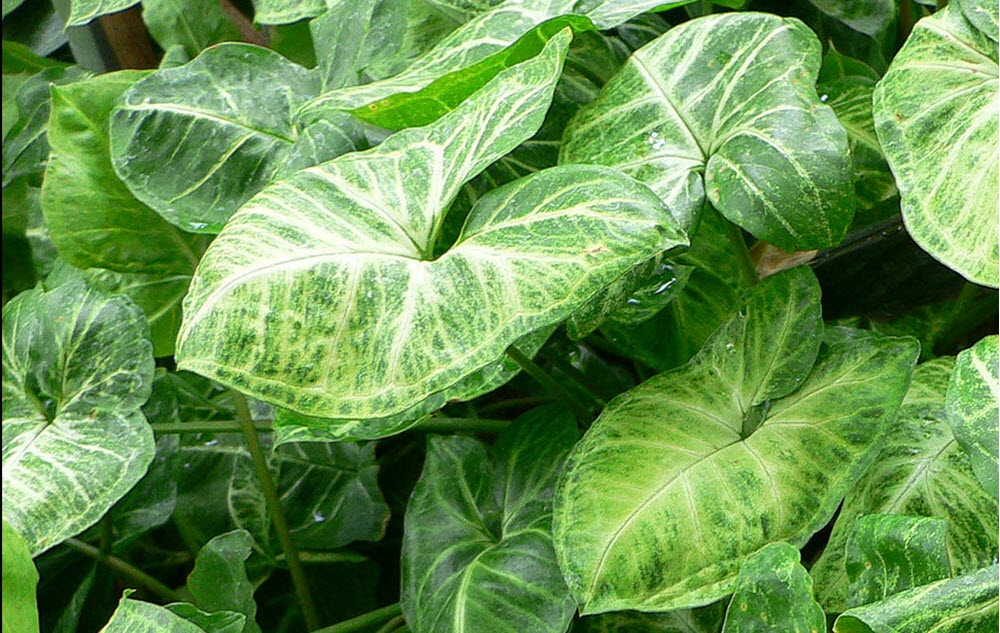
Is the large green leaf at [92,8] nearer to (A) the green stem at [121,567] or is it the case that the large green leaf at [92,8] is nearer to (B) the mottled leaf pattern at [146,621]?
(A) the green stem at [121,567]

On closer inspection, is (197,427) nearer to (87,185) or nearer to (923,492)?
(87,185)

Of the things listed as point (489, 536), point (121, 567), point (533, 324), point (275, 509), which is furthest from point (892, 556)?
point (121, 567)

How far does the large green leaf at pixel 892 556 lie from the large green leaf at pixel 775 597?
0.05 m

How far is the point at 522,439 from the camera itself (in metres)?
0.84

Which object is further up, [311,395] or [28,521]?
[311,395]

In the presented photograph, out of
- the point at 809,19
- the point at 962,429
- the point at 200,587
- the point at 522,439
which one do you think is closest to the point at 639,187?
the point at 962,429

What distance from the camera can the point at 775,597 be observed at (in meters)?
0.54

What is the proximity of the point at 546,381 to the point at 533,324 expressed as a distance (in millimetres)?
280

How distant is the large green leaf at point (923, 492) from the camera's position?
2.06 ft

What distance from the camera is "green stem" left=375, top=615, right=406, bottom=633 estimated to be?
870mm

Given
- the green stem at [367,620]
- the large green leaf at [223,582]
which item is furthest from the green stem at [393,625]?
the large green leaf at [223,582]

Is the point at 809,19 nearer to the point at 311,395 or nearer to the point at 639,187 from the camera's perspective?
the point at 639,187

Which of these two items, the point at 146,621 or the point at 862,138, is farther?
the point at 862,138

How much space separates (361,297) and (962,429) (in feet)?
1.04
